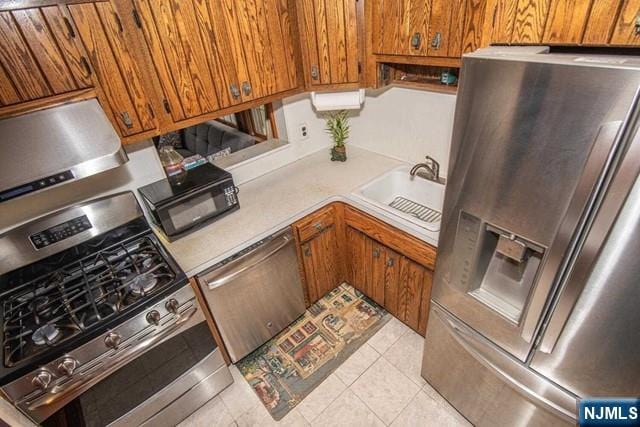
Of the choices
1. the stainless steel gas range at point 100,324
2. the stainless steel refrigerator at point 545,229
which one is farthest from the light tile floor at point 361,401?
the stainless steel refrigerator at point 545,229

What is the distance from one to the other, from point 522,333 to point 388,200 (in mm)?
1193

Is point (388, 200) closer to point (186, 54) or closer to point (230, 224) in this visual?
point (230, 224)

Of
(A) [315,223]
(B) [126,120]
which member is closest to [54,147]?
(B) [126,120]

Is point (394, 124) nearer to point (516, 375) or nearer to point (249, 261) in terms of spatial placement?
point (249, 261)

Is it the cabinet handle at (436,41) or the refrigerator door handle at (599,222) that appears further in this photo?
the cabinet handle at (436,41)

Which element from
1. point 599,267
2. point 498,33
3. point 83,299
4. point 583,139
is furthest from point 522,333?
point 83,299

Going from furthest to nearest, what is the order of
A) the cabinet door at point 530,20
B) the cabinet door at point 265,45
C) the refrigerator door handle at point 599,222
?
the cabinet door at point 265,45
the cabinet door at point 530,20
the refrigerator door handle at point 599,222

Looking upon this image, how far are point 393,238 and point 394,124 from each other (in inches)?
35.0

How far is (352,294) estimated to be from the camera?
2350 mm

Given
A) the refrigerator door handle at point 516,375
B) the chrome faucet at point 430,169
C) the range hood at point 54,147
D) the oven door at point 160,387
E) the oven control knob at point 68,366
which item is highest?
the range hood at point 54,147

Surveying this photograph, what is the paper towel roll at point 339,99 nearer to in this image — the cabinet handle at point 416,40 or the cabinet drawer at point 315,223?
the cabinet handle at point 416,40

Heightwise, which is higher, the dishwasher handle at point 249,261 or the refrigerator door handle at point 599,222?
the refrigerator door handle at point 599,222

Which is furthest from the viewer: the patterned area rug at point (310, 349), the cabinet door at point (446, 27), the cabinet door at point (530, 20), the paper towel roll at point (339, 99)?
the paper towel roll at point (339, 99)

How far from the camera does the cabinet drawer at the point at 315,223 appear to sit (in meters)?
1.84
